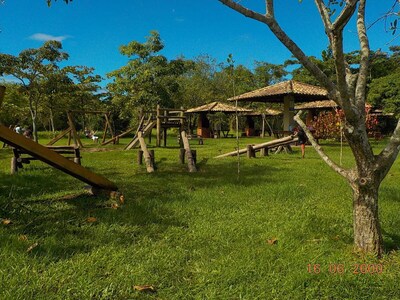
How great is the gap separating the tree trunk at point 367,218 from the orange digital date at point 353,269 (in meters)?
0.24

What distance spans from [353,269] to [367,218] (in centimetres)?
51

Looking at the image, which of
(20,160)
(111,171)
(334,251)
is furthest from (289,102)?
(334,251)

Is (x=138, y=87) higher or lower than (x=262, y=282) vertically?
higher

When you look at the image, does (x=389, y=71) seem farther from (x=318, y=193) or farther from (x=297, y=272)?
(x=297, y=272)

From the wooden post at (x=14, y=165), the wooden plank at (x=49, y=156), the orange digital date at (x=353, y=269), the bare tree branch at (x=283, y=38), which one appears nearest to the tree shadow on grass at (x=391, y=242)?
the orange digital date at (x=353, y=269)

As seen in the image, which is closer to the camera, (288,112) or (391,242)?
(391,242)

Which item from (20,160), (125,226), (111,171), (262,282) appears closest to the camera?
(262,282)

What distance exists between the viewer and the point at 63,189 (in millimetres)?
5879

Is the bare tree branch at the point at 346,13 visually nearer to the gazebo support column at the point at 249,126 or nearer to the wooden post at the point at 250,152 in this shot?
the wooden post at the point at 250,152

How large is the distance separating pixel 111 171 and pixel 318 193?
5024 millimetres

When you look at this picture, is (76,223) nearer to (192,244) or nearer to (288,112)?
(192,244)

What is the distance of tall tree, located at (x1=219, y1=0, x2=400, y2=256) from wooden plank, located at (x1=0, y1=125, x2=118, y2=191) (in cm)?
283

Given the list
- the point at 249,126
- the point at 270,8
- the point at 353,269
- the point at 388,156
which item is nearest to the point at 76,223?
the point at 353,269

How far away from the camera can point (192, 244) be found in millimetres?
3416
